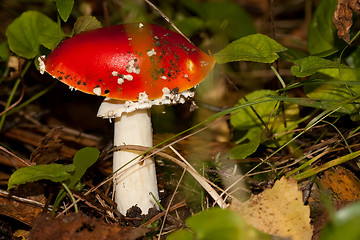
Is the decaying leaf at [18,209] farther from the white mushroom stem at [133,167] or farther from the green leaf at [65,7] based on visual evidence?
the green leaf at [65,7]

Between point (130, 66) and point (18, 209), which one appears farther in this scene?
point (18, 209)

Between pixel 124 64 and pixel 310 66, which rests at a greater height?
pixel 124 64

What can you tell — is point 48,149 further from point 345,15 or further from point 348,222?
point 345,15

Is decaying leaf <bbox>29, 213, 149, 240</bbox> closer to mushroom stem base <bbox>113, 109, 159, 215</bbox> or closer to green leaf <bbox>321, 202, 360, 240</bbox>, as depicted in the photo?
mushroom stem base <bbox>113, 109, 159, 215</bbox>

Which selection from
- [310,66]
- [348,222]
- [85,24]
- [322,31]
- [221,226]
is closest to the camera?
[348,222]

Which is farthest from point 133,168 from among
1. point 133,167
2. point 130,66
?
point 130,66

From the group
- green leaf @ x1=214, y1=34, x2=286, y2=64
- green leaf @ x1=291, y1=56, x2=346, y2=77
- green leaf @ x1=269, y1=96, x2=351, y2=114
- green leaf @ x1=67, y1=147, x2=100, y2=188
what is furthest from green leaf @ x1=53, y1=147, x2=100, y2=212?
green leaf @ x1=291, y1=56, x2=346, y2=77

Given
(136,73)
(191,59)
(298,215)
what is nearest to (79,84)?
(136,73)
